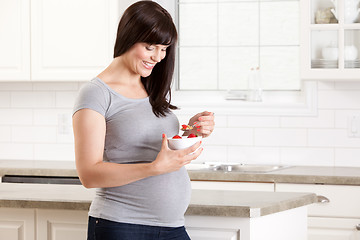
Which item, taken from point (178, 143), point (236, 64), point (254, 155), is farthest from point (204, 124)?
point (236, 64)

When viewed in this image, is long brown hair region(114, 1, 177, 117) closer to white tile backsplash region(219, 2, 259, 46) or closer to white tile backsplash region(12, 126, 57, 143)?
white tile backsplash region(219, 2, 259, 46)

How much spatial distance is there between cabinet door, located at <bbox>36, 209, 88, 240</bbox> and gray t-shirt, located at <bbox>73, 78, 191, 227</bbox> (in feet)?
1.15

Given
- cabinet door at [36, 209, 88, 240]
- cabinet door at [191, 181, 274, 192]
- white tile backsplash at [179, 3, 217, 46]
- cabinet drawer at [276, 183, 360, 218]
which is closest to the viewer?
cabinet door at [36, 209, 88, 240]

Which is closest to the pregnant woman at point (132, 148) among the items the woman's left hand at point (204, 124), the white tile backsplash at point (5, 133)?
the woman's left hand at point (204, 124)

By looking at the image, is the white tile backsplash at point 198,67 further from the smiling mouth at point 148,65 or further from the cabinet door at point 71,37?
the smiling mouth at point 148,65

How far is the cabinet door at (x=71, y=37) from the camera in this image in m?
4.09

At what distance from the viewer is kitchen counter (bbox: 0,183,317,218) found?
2.11m

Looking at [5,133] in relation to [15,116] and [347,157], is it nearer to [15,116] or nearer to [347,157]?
[15,116]

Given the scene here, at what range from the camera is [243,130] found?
4320mm

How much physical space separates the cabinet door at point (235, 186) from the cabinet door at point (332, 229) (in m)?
0.30

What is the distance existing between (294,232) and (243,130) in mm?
1952

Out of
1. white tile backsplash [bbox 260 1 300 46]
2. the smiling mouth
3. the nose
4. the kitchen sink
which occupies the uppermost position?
white tile backsplash [bbox 260 1 300 46]

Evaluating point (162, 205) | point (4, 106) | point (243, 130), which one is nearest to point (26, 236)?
point (162, 205)

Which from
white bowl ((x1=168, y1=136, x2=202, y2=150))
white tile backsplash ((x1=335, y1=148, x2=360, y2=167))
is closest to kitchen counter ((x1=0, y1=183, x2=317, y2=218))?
white bowl ((x1=168, y1=136, x2=202, y2=150))
